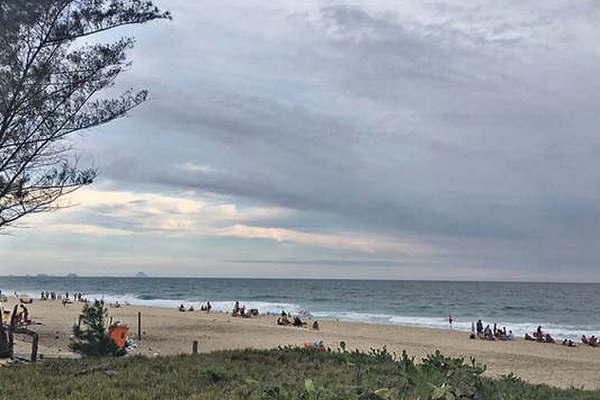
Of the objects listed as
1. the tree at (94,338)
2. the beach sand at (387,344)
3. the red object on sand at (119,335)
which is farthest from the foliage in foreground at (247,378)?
the beach sand at (387,344)

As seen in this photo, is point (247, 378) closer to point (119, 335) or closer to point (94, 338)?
point (94, 338)

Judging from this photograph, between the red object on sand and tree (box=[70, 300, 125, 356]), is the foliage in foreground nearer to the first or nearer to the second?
tree (box=[70, 300, 125, 356])

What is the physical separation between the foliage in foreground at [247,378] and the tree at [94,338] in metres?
5.65

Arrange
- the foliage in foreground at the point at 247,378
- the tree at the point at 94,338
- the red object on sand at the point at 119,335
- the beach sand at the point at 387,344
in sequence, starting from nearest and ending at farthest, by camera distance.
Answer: the foliage in foreground at the point at 247,378
the tree at the point at 94,338
the red object on sand at the point at 119,335
the beach sand at the point at 387,344

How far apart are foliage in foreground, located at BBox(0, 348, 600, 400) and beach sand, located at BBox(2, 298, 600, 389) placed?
461 inches

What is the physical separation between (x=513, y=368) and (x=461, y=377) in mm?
19151

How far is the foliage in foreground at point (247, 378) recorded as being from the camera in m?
5.82

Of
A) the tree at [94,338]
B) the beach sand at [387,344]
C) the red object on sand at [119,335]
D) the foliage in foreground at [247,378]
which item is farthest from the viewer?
the beach sand at [387,344]

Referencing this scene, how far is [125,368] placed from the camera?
8.48 meters

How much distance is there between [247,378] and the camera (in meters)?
4.86

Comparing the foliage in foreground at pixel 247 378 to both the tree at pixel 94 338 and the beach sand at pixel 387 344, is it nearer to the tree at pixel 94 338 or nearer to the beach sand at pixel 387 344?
the tree at pixel 94 338

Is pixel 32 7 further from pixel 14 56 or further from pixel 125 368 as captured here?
pixel 125 368

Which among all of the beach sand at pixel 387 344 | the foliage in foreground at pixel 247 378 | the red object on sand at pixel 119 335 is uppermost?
the foliage in foreground at pixel 247 378

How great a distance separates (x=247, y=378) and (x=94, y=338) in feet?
37.2
